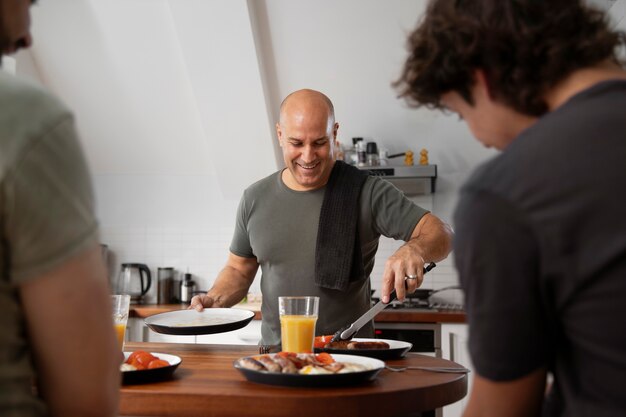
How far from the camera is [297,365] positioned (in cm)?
149

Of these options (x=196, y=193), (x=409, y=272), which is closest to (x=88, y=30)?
(x=196, y=193)

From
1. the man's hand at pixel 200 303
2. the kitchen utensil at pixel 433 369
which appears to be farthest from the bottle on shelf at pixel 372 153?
the kitchen utensil at pixel 433 369

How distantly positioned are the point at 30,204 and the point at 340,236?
1750mm

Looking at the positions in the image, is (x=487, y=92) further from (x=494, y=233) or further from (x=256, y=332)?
(x=256, y=332)

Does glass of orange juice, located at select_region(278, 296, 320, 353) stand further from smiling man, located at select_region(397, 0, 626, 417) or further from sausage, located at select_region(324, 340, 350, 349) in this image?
smiling man, located at select_region(397, 0, 626, 417)

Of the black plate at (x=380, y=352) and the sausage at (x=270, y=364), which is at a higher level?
the sausage at (x=270, y=364)

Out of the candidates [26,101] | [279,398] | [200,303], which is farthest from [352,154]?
[26,101]

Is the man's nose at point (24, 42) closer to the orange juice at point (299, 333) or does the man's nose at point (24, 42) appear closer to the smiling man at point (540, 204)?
the smiling man at point (540, 204)

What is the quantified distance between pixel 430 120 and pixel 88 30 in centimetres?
229

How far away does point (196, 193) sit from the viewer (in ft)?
15.9

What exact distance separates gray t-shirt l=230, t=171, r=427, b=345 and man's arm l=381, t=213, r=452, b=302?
56 millimetres

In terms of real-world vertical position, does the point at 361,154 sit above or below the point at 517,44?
above

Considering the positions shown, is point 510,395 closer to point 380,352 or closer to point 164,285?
point 380,352

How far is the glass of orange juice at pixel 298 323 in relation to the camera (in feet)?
5.74
